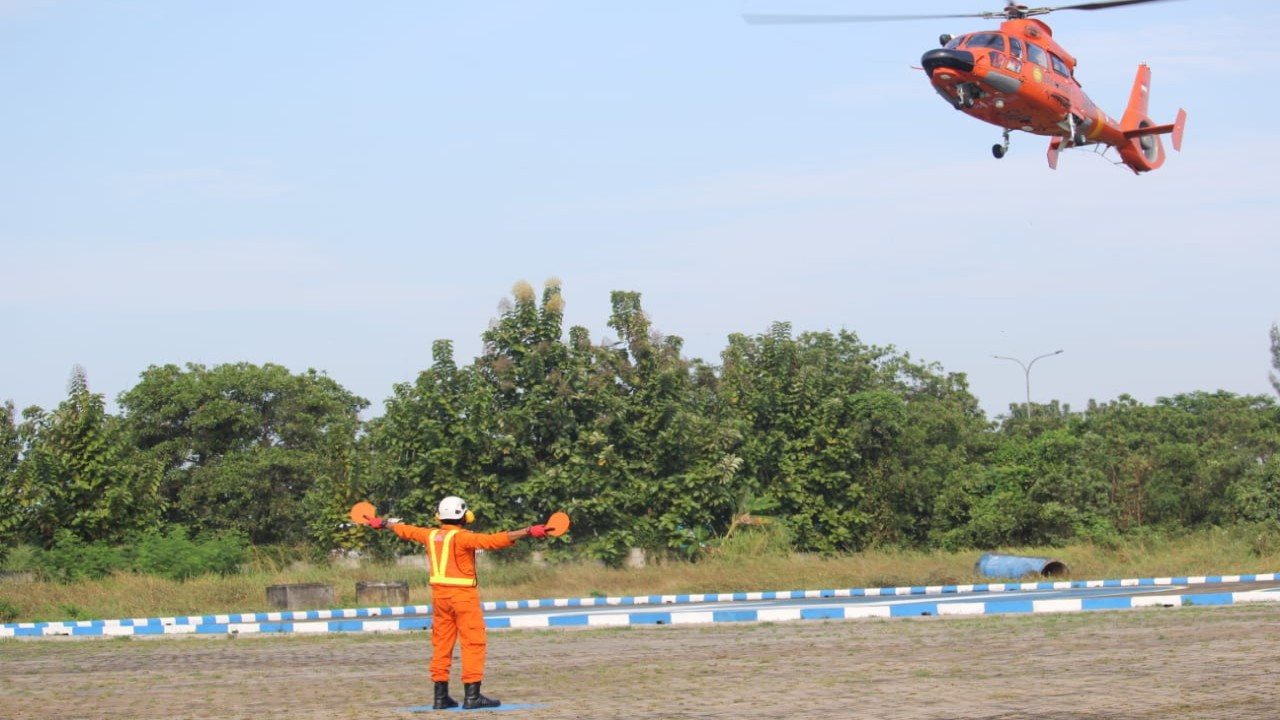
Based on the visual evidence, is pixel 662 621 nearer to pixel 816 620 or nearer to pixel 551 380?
pixel 816 620

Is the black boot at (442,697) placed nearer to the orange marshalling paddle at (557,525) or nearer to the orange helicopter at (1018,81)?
the orange marshalling paddle at (557,525)

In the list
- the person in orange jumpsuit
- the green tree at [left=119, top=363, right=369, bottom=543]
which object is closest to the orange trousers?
the person in orange jumpsuit

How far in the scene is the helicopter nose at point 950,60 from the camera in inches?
862

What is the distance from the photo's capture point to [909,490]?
42.5m

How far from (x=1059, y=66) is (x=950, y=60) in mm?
2577

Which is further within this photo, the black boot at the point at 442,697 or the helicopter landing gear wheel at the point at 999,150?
the helicopter landing gear wheel at the point at 999,150

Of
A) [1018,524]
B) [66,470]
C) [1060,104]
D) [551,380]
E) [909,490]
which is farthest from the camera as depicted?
[909,490]

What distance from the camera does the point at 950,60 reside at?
22.0 meters

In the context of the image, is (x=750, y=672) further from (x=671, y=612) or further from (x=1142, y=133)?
(x=1142, y=133)

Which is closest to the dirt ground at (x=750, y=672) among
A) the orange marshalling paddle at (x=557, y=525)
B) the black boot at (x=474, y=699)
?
the black boot at (x=474, y=699)

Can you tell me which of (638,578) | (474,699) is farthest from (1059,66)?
(474,699)

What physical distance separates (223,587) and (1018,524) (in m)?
21.9

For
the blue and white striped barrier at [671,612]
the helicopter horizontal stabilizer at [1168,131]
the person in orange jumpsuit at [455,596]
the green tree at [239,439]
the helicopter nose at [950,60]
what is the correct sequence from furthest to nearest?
the green tree at [239,439], the helicopter horizontal stabilizer at [1168,131], the helicopter nose at [950,60], the blue and white striped barrier at [671,612], the person in orange jumpsuit at [455,596]

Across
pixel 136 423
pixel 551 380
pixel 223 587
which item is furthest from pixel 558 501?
pixel 136 423
